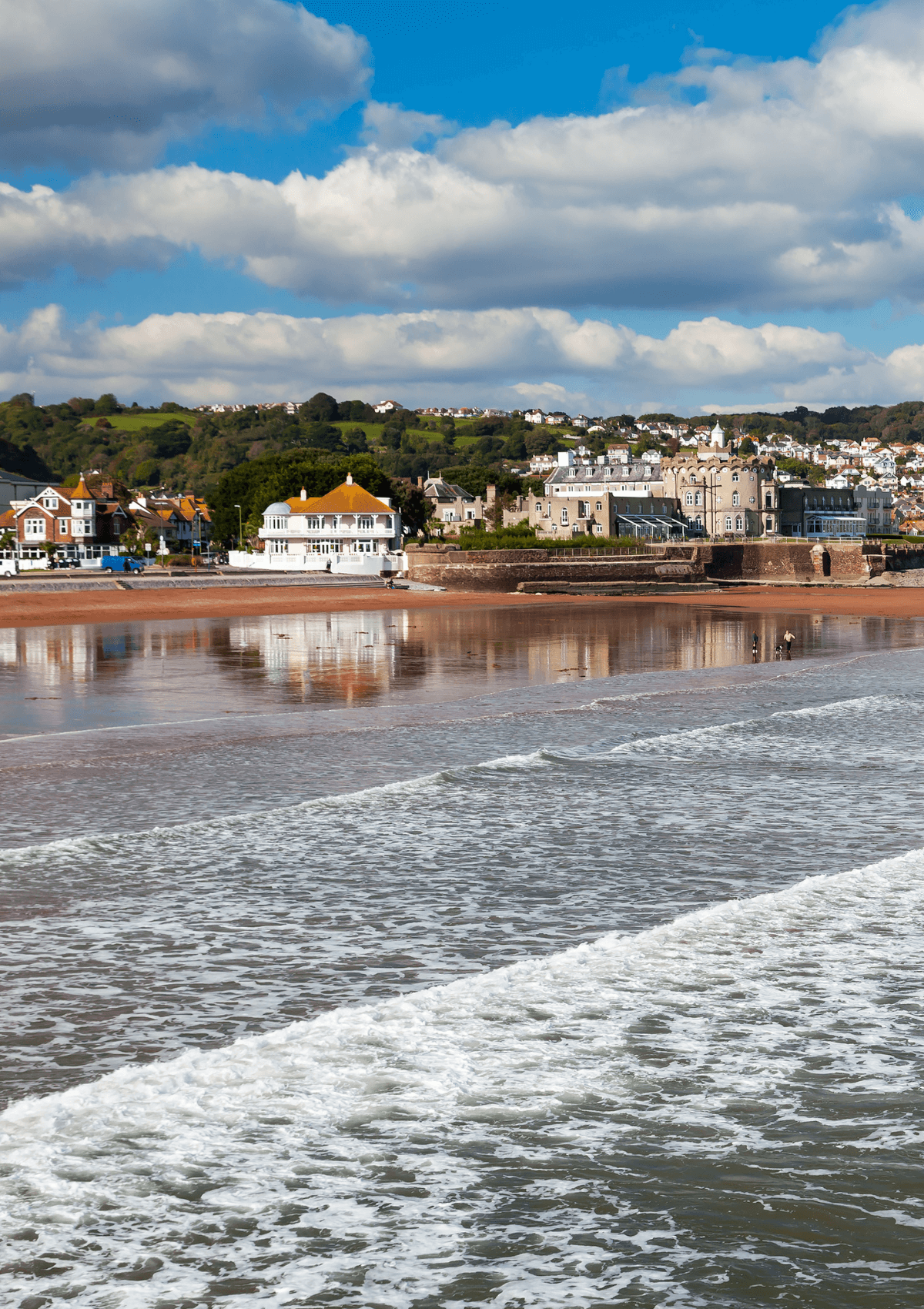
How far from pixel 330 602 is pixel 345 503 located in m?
38.4

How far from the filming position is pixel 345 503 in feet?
343

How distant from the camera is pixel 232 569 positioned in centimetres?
9919

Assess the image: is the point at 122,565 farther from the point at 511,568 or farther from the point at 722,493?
the point at 722,493

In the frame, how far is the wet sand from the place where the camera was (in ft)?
191

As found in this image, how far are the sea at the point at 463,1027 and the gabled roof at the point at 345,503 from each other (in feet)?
285

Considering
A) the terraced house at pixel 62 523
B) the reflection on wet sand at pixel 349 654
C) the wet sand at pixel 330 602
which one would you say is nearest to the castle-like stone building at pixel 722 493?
the wet sand at pixel 330 602

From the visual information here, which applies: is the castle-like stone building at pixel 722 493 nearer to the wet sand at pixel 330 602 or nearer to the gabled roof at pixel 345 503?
the gabled roof at pixel 345 503

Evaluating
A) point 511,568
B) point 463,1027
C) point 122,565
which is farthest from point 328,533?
point 463,1027

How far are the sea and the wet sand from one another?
40.5 m

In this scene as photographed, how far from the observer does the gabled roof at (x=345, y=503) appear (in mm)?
104062

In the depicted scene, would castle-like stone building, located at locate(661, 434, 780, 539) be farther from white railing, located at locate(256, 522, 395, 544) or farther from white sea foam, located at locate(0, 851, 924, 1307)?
white sea foam, located at locate(0, 851, 924, 1307)

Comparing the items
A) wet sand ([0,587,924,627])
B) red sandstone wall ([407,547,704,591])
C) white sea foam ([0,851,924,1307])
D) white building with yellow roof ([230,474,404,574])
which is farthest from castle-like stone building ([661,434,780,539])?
white sea foam ([0,851,924,1307])

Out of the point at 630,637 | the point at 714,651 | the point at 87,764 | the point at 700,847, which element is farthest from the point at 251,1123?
the point at 630,637

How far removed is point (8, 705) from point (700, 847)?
16.9 m
